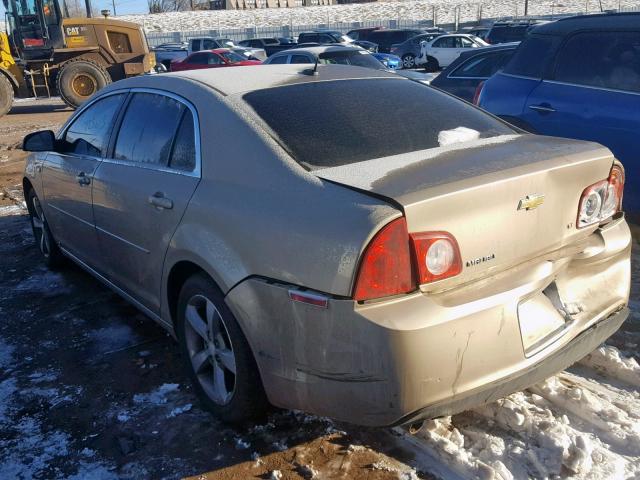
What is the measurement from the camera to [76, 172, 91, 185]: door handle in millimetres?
4062

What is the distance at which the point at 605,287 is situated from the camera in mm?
2885

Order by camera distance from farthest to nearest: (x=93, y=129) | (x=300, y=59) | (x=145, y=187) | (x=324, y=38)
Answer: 1. (x=324, y=38)
2. (x=300, y=59)
3. (x=93, y=129)
4. (x=145, y=187)

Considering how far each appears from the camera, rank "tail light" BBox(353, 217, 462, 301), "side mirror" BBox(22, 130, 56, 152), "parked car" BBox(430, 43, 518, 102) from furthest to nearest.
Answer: "parked car" BBox(430, 43, 518, 102) → "side mirror" BBox(22, 130, 56, 152) → "tail light" BBox(353, 217, 462, 301)

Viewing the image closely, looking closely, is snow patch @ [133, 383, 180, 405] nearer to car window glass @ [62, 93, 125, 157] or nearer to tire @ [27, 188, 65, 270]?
car window glass @ [62, 93, 125, 157]

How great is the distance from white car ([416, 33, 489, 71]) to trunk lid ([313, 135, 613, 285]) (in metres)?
23.7

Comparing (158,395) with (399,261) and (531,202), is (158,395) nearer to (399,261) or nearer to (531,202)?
(399,261)

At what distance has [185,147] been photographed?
10.6 feet

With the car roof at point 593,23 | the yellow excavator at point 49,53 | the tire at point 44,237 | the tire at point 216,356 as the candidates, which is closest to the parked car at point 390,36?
the yellow excavator at point 49,53

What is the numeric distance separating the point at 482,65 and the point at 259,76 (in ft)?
20.1

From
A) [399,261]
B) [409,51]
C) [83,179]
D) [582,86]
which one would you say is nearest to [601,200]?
[399,261]

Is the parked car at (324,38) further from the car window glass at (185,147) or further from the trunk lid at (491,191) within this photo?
the trunk lid at (491,191)

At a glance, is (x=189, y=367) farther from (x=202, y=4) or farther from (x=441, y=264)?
(x=202, y=4)

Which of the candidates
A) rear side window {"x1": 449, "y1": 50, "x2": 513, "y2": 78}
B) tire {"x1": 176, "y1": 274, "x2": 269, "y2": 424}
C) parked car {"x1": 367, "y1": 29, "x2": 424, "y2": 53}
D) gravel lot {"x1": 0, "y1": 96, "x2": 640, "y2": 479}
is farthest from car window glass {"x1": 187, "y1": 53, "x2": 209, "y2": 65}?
tire {"x1": 176, "y1": 274, "x2": 269, "y2": 424}

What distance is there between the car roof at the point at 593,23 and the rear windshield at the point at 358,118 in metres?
2.41
